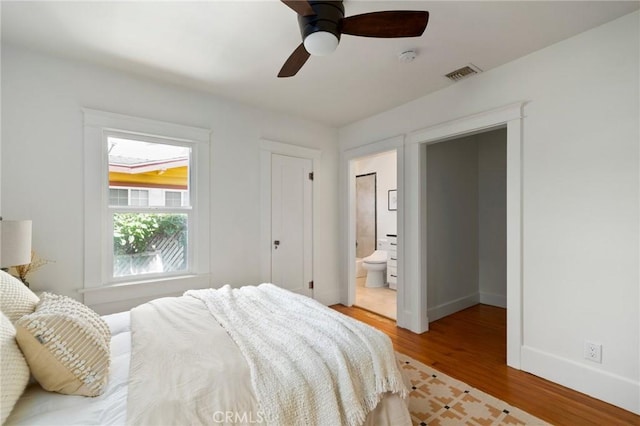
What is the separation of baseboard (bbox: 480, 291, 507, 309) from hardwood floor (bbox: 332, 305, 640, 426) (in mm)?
140

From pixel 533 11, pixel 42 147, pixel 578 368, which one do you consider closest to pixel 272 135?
pixel 42 147

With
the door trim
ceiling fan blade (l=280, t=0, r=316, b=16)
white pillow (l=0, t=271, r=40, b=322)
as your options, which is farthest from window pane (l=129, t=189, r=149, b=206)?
ceiling fan blade (l=280, t=0, r=316, b=16)

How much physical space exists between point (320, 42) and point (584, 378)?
291 cm

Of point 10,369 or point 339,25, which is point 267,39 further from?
point 10,369

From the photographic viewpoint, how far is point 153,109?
2.87m

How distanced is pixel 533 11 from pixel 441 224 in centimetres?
238

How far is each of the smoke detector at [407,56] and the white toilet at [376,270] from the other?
3402mm

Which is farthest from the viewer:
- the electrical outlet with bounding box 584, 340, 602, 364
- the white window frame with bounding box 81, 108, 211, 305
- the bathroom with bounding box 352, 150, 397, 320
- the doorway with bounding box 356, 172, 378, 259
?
the doorway with bounding box 356, 172, 378, 259

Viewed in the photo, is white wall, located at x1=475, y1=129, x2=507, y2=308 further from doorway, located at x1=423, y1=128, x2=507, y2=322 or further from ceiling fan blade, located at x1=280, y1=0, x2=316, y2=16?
ceiling fan blade, located at x1=280, y1=0, x2=316, y2=16

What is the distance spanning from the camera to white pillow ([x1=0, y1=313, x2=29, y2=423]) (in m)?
0.94

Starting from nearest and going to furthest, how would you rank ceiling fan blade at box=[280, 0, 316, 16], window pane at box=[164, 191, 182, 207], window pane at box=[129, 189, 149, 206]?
1. ceiling fan blade at box=[280, 0, 316, 16]
2. window pane at box=[129, 189, 149, 206]
3. window pane at box=[164, 191, 182, 207]

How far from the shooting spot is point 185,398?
1.09 metres

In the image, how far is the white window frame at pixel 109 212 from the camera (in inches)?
101

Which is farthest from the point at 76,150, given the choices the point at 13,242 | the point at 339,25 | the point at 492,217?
the point at 492,217
